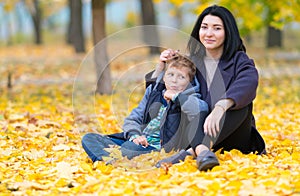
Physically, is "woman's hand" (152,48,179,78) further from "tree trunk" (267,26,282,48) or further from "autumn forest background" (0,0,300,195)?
"tree trunk" (267,26,282,48)

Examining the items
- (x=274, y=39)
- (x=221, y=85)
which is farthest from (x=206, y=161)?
(x=274, y=39)

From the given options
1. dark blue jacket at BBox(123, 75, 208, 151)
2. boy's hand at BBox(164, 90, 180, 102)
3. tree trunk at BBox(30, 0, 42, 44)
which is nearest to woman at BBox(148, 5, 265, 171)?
dark blue jacket at BBox(123, 75, 208, 151)

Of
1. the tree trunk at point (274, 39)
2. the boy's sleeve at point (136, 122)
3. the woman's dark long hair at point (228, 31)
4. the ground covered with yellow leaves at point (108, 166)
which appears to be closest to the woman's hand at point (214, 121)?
the ground covered with yellow leaves at point (108, 166)

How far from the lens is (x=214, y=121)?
3.97 m

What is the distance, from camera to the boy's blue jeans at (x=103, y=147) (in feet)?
14.3

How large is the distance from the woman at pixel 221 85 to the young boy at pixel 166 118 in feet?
0.31

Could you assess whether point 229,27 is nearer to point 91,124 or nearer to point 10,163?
point 10,163

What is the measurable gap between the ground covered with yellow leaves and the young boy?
0.14 metres

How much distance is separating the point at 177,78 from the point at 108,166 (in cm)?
84

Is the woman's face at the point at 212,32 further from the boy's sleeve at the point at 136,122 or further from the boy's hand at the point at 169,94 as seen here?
the boy's sleeve at the point at 136,122

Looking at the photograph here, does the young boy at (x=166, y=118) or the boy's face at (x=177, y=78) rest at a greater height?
the boy's face at (x=177, y=78)

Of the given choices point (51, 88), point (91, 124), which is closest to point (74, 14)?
point (51, 88)

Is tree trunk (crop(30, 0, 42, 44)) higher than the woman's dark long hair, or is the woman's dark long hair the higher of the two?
the woman's dark long hair

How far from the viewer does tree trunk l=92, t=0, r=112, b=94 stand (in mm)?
9086
